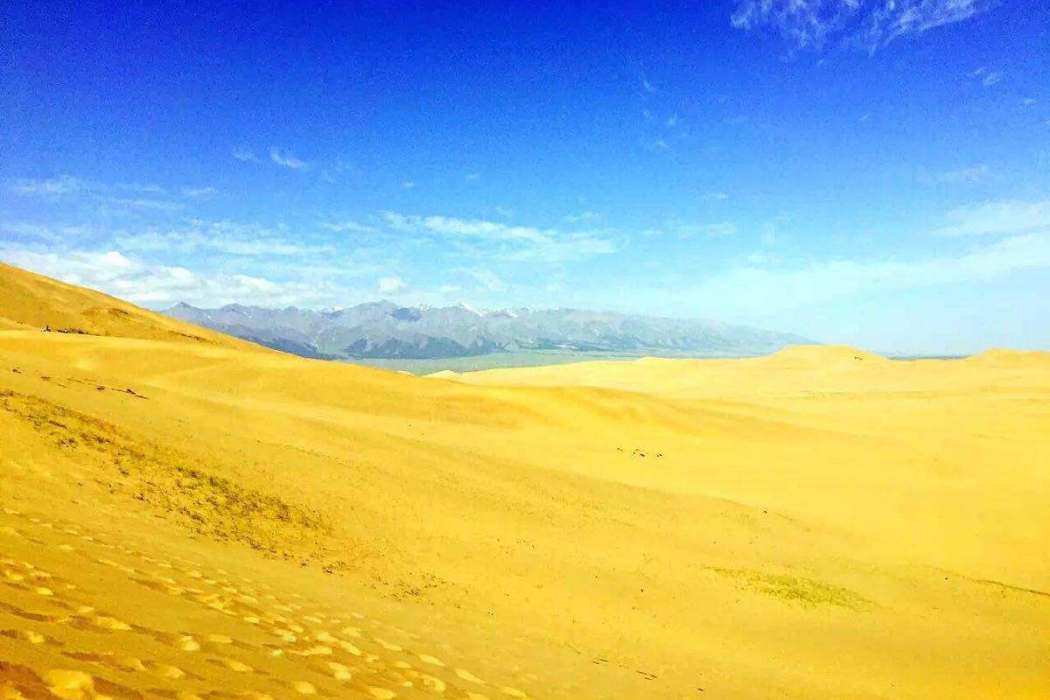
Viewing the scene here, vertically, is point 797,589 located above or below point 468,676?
below

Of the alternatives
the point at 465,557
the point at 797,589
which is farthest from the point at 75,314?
the point at 797,589

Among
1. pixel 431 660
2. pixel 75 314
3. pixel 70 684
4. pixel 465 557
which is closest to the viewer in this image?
pixel 70 684

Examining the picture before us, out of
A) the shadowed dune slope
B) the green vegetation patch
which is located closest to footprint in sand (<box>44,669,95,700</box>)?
the green vegetation patch

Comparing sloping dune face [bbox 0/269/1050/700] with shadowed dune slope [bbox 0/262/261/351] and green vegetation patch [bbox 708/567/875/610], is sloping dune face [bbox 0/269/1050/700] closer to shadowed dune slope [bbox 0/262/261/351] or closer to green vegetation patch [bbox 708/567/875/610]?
green vegetation patch [bbox 708/567/875/610]

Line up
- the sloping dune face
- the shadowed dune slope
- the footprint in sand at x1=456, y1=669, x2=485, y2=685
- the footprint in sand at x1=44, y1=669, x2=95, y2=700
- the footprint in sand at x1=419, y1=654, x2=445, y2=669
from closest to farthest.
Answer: the footprint in sand at x1=44, y1=669, x2=95, y2=700
the sloping dune face
the footprint in sand at x1=456, y1=669, x2=485, y2=685
the footprint in sand at x1=419, y1=654, x2=445, y2=669
the shadowed dune slope

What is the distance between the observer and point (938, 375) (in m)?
66.0

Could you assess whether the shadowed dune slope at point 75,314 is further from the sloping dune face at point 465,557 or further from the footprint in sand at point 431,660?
the footprint in sand at point 431,660

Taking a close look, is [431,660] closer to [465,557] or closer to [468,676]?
[468,676]

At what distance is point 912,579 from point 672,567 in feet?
19.7

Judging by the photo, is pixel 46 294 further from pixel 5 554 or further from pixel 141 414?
pixel 5 554

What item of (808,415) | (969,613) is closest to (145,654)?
(969,613)

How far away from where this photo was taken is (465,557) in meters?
10.8

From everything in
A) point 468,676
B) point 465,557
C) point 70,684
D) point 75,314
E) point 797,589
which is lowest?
point 797,589

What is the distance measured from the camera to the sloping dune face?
4.90 meters
